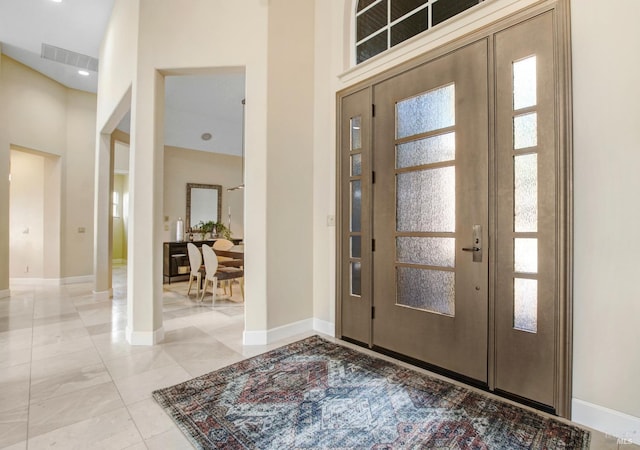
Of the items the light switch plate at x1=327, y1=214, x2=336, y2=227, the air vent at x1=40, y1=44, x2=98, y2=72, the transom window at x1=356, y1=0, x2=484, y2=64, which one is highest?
the air vent at x1=40, y1=44, x2=98, y2=72

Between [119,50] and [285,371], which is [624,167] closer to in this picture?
[285,371]

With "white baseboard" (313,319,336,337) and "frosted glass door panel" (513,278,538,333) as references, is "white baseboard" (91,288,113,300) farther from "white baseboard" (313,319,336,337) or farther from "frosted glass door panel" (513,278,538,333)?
"frosted glass door panel" (513,278,538,333)

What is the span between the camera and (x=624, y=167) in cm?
165

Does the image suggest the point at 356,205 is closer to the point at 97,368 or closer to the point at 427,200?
the point at 427,200

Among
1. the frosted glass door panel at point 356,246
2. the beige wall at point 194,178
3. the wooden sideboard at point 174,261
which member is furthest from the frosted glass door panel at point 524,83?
the beige wall at point 194,178

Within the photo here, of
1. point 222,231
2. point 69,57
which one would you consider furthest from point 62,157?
point 222,231

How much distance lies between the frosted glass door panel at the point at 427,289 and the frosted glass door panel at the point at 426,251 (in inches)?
3.0

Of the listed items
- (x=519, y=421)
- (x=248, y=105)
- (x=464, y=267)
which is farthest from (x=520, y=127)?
(x=248, y=105)

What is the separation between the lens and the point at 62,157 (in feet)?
19.8

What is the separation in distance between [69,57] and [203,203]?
11.4 feet

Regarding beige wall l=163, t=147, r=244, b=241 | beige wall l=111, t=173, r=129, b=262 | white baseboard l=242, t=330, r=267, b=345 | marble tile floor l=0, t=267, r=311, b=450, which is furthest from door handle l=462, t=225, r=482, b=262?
beige wall l=111, t=173, r=129, b=262

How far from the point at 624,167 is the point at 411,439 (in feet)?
6.12

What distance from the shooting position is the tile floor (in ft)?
5.57

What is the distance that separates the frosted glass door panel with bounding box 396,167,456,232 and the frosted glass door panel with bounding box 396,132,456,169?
8cm
